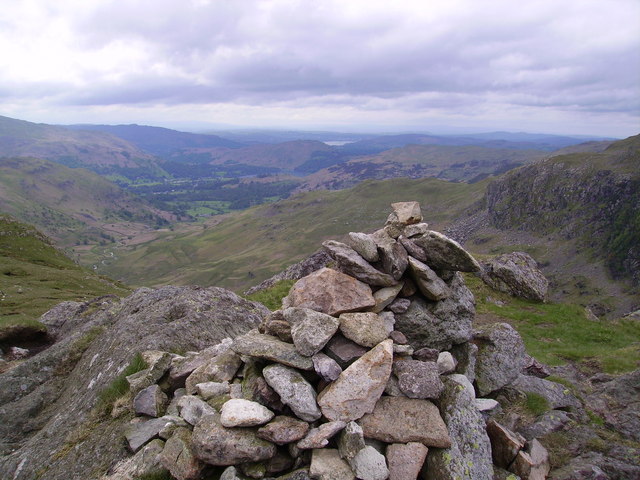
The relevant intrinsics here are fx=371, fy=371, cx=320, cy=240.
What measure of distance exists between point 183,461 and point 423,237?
1182 centimetres

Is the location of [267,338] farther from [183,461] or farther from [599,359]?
[599,359]

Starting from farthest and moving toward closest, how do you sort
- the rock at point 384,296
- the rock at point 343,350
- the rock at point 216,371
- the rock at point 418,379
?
the rock at point 384,296 < the rock at point 216,371 < the rock at point 343,350 < the rock at point 418,379

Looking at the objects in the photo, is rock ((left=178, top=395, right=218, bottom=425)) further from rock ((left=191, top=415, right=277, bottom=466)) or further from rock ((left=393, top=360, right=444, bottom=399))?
rock ((left=393, top=360, right=444, bottom=399))

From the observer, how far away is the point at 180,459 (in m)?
10.3

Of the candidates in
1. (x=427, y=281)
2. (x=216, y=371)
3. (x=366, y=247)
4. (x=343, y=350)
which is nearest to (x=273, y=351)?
(x=343, y=350)

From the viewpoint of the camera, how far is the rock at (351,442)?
10227 millimetres

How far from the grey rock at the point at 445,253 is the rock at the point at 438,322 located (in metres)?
1.24

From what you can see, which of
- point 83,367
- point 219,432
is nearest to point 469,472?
point 219,432

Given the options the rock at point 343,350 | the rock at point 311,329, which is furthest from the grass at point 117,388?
the rock at point 343,350

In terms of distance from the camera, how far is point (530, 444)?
40.4 ft

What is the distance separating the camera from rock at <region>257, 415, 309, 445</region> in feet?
33.6

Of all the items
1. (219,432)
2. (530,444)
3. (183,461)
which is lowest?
(530,444)

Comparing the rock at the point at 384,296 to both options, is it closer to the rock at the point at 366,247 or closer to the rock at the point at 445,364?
the rock at the point at 366,247

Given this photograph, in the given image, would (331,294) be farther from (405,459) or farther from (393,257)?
(405,459)
